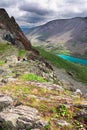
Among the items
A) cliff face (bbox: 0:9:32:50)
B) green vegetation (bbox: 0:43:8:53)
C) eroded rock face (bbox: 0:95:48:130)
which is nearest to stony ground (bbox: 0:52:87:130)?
eroded rock face (bbox: 0:95:48:130)

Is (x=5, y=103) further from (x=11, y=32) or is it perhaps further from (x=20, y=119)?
(x=11, y=32)

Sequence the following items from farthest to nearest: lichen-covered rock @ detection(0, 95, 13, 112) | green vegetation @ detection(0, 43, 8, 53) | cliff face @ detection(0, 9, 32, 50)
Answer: cliff face @ detection(0, 9, 32, 50)
green vegetation @ detection(0, 43, 8, 53)
lichen-covered rock @ detection(0, 95, 13, 112)

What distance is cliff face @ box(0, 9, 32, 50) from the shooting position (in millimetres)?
137250

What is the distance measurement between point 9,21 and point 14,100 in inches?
6273

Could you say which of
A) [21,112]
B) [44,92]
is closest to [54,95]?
[44,92]

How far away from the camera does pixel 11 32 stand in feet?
515

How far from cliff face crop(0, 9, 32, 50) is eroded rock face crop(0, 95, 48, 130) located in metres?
113

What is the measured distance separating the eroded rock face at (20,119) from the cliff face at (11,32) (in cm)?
11271

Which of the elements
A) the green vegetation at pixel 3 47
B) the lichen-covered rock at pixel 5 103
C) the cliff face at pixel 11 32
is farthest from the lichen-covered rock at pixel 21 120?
the cliff face at pixel 11 32

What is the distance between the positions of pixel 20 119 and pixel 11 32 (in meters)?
138

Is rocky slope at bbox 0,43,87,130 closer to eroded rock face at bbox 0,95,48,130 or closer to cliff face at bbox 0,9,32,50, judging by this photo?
eroded rock face at bbox 0,95,48,130

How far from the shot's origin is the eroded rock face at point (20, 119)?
21797 millimetres

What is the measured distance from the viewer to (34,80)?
31.9 meters

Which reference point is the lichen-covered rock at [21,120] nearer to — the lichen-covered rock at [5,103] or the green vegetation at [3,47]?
the lichen-covered rock at [5,103]
